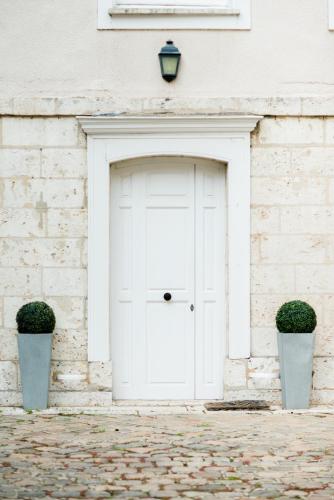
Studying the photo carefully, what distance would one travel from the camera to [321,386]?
974 centimetres

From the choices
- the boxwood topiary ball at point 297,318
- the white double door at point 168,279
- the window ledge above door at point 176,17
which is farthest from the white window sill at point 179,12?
the boxwood topiary ball at point 297,318

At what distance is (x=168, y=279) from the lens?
994cm

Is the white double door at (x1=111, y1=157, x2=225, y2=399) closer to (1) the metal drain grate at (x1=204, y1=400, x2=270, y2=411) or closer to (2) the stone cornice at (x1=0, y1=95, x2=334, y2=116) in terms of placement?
(1) the metal drain grate at (x1=204, y1=400, x2=270, y2=411)

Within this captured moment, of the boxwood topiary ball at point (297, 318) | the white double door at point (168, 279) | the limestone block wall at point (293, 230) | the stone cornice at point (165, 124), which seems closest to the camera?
the boxwood topiary ball at point (297, 318)

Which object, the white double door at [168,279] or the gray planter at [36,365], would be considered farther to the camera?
the white double door at [168,279]

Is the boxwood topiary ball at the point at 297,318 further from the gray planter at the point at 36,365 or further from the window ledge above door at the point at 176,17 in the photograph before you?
the window ledge above door at the point at 176,17

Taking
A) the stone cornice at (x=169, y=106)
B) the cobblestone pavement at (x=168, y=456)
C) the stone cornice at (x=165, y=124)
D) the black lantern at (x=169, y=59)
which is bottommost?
the cobblestone pavement at (x=168, y=456)

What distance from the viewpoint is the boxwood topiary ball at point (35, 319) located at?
9.35m

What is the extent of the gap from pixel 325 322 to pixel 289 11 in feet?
9.93

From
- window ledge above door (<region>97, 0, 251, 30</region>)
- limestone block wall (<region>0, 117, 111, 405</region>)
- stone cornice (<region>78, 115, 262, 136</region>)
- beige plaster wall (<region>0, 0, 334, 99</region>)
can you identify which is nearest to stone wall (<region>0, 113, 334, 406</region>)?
limestone block wall (<region>0, 117, 111, 405</region>)

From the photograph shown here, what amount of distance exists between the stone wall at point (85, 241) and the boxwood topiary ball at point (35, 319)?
10.1 inches

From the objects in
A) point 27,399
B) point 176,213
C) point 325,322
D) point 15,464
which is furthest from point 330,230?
point 15,464

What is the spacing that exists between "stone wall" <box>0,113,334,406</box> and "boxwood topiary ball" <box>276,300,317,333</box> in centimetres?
27

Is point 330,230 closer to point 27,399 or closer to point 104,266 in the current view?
point 104,266
